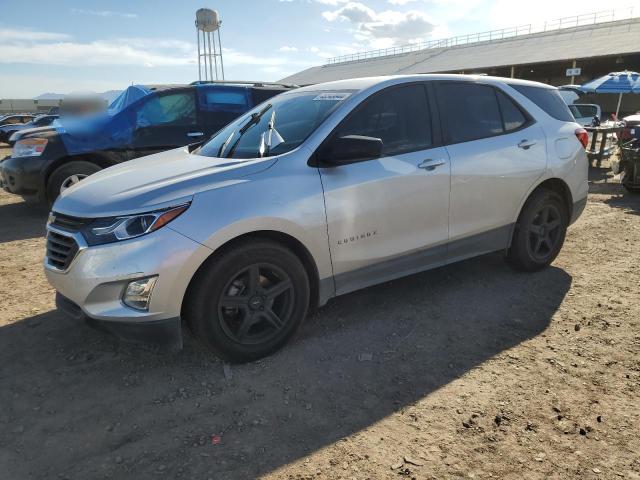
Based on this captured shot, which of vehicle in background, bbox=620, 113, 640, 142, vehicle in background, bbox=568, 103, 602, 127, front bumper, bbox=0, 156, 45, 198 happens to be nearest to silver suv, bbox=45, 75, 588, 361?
front bumper, bbox=0, 156, 45, 198

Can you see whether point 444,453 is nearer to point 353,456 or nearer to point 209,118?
point 353,456

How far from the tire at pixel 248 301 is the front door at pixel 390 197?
0.38 metres

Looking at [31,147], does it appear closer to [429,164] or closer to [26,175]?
[26,175]

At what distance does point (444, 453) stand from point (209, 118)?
6400 mm

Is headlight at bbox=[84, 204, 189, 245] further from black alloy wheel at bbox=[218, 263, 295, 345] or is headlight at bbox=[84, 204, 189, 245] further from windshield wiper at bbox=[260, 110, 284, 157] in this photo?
windshield wiper at bbox=[260, 110, 284, 157]

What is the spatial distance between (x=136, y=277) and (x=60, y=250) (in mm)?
665

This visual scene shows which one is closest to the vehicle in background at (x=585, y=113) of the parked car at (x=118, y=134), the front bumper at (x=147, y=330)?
the parked car at (x=118, y=134)

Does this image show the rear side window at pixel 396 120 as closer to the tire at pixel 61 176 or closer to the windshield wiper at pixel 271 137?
the windshield wiper at pixel 271 137

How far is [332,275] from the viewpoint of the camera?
3314 millimetres

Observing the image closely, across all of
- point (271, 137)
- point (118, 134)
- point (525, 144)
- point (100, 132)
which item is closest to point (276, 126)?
point (271, 137)

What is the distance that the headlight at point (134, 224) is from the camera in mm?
2721

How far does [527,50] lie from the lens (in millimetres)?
42531

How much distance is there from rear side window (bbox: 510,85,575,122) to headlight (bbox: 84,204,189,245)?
10.9 ft

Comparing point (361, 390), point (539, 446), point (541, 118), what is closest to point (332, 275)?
point (361, 390)
